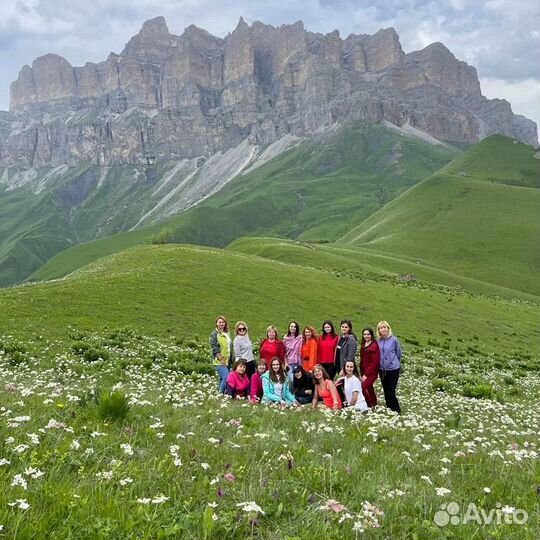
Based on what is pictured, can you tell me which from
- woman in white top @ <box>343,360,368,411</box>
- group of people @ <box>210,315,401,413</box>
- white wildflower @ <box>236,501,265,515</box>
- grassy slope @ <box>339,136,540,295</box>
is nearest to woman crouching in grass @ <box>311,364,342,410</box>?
group of people @ <box>210,315,401,413</box>

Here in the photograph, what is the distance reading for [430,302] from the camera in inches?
2312

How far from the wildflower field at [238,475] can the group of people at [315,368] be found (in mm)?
4160

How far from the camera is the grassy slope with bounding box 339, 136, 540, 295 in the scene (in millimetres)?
123562

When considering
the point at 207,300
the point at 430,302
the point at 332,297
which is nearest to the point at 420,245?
the point at 430,302

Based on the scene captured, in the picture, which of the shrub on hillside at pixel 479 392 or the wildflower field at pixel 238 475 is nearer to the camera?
the wildflower field at pixel 238 475

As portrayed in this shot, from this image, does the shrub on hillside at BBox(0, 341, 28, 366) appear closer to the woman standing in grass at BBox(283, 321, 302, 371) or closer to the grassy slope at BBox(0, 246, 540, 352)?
the grassy slope at BBox(0, 246, 540, 352)

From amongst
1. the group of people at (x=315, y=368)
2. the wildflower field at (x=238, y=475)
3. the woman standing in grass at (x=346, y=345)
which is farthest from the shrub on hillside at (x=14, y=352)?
the woman standing in grass at (x=346, y=345)

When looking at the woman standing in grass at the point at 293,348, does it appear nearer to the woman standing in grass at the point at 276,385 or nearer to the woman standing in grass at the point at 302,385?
the woman standing in grass at the point at 302,385

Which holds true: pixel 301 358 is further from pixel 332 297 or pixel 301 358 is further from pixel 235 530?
pixel 332 297

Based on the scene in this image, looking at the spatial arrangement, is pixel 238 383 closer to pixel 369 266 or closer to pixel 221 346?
pixel 221 346

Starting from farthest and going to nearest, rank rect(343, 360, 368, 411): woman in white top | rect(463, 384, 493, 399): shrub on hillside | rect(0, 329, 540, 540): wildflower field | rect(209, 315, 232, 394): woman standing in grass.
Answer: rect(463, 384, 493, 399): shrub on hillside
rect(209, 315, 232, 394): woman standing in grass
rect(343, 360, 368, 411): woman in white top
rect(0, 329, 540, 540): wildflower field

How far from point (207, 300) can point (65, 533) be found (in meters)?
39.2

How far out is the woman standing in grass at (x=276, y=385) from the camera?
18281 mm

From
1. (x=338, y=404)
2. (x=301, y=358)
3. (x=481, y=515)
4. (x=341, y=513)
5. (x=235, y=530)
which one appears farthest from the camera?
(x=301, y=358)
